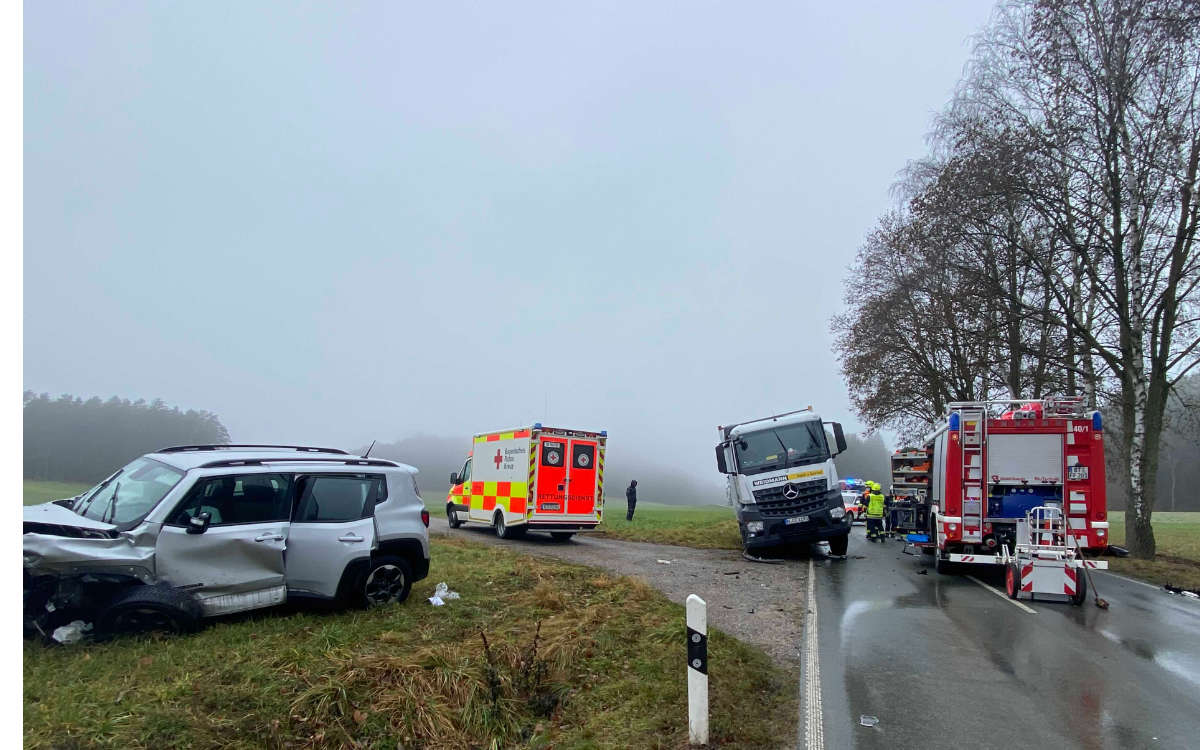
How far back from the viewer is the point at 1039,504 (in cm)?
1263

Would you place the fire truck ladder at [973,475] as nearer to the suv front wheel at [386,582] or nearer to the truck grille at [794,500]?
the truck grille at [794,500]

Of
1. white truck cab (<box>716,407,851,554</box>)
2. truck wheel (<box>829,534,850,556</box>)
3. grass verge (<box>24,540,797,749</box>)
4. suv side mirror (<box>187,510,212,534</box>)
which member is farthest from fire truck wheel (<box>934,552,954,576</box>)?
suv side mirror (<box>187,510,212,534</box>)

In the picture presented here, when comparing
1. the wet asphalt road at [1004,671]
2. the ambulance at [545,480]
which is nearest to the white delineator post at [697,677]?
the wet asphalt road at [1004,671]

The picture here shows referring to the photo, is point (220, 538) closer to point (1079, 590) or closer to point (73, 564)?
point (73, 564)

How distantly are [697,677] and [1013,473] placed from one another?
10.7 m

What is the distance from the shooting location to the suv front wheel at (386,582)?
26.2 ft

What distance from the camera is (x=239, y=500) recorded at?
723 centimetres

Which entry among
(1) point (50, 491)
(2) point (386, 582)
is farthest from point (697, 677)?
(1) point (50, 491)

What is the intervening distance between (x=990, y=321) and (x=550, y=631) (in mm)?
19064

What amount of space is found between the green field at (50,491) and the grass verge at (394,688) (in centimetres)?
127

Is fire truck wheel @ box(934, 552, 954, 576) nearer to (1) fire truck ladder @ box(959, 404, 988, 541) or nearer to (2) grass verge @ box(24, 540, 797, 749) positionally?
(1) fire truck ladder @ box(959, 404, 988, 541)

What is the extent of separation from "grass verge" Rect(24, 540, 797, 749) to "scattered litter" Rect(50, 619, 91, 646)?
87 millimetres

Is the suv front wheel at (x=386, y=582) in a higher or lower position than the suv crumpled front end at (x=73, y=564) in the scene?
lower

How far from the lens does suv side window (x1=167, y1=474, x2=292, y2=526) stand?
6871mm
